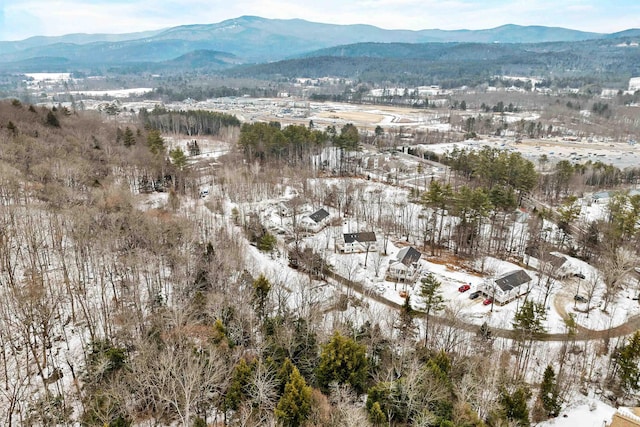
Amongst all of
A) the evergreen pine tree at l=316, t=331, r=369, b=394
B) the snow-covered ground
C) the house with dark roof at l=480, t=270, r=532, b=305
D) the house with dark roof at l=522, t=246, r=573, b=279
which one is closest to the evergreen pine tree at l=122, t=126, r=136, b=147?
the snow-covered ground

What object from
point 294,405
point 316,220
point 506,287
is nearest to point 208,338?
point 294,405

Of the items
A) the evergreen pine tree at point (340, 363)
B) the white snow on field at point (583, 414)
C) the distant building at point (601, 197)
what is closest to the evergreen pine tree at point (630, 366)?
the white snow on field at point (583, 414)

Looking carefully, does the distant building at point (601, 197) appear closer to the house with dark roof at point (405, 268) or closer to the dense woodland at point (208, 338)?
the dense woodland at point (208, 338)

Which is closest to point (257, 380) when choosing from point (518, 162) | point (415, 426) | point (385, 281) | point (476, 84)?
point (415, 426)

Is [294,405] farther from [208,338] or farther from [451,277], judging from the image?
[451,277]

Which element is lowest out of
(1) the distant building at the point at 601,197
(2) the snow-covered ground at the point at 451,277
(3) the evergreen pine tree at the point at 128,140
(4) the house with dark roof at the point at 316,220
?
(2) the snow-covered ground at the point at 451,277

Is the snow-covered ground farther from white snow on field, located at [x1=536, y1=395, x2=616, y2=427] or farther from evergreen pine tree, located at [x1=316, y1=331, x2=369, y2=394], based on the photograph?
evergreen pine tree, located at [x1=316, y1=331, x2=369, y2=394]
